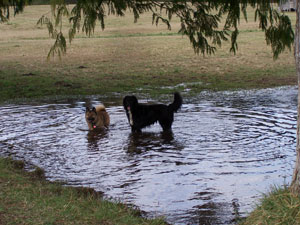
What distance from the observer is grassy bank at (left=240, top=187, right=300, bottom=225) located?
15.2 ft

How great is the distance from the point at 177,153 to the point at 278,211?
3970 millimetres

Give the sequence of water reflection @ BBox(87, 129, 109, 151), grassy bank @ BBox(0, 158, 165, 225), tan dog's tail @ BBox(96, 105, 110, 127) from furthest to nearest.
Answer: tan dog's tail @ BBox(96, 105, 110, 127) < water reflection @ BBox(87, 129, 109, 151) < grassy bank @ BBox(0, 158, 165, 225)

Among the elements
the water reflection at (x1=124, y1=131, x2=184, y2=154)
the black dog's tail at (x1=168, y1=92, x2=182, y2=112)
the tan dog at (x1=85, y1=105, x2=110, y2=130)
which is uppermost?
the black dog's tail at (x1=168, y1=92, x2=182, y2=112)

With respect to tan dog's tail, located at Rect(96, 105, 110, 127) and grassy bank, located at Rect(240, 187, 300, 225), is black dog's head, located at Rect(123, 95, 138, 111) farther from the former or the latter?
grassy bank, located at Rect(240, 187, 300, 225)

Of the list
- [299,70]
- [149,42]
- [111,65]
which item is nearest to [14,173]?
[299,70]

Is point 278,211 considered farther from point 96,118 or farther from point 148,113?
point 96,118

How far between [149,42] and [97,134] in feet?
67.7

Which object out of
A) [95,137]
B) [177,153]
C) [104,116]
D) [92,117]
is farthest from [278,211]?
[104,116]

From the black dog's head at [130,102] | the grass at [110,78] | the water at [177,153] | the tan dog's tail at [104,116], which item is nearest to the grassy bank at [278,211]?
the grass at [110,78]

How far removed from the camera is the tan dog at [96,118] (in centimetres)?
1067

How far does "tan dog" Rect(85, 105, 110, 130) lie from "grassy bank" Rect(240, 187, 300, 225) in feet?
20.0

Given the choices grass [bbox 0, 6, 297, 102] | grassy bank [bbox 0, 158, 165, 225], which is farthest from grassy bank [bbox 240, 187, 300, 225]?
grass [bbox 0, 6, 297, 102]

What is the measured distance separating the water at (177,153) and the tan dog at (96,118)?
0.21 metres

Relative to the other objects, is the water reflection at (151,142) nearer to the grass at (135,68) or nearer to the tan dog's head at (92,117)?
the tan dog's head at (92,117)
